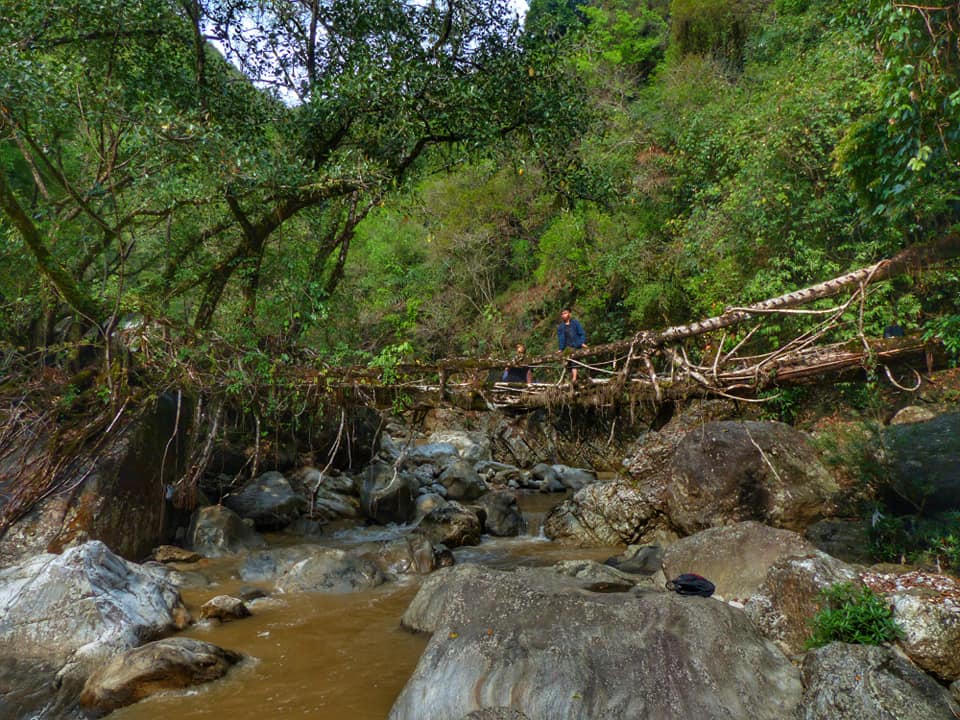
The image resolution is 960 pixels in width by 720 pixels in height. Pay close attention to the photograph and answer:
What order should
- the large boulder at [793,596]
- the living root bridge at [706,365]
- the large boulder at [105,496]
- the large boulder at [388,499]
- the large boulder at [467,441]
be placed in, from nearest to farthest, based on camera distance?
the large boulder at [793,596] < the living root bridge at [706,365] < the large boulder at [105,496] < the large boulder at [388,499] < the large boulder at [467,441]

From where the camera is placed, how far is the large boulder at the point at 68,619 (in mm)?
4973

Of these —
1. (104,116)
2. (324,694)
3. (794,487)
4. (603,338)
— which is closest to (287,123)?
(104,116)

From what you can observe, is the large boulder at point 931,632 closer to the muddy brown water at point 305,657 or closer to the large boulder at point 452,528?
the muddy brown water at point 305,657

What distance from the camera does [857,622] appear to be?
4.98 metres

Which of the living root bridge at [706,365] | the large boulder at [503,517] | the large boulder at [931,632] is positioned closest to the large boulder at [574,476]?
the large boulder at [503,517]

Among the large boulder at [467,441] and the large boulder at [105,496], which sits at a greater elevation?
the large boulder at [105,496]

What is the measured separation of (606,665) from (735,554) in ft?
8.85

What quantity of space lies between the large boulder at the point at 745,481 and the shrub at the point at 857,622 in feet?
12.4

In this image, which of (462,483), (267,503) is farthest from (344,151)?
(462,483)

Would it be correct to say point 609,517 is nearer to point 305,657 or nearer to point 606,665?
point 305,657

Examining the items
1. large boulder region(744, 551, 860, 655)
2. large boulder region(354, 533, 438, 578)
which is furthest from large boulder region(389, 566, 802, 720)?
large boulder region(354, 533, 438, 578)

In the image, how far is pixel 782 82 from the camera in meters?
14.5

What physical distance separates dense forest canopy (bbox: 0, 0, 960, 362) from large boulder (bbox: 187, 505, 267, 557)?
2681mm

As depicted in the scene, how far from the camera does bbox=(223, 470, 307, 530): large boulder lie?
1056 centimetres
